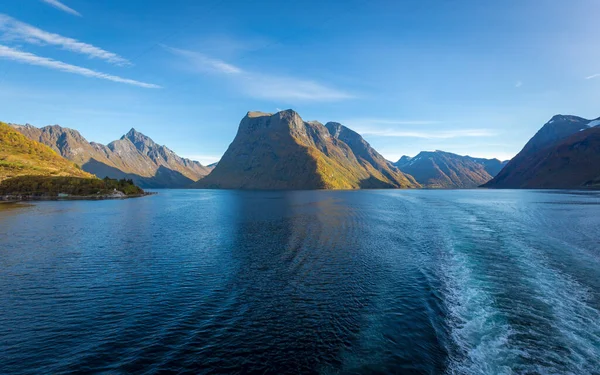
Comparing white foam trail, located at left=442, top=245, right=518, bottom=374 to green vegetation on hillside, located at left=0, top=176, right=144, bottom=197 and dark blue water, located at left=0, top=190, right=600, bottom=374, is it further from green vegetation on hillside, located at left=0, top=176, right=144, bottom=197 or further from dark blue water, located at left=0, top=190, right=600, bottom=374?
green vegetation on hillside, located at left=0, top=176, right=144, bottom=197

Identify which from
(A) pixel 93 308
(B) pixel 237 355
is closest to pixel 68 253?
(A) pixel 93 308

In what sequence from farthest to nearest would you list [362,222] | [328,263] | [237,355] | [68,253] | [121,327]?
[362,222] → [68,253] → [328,263] → [121,327] → [237,355]

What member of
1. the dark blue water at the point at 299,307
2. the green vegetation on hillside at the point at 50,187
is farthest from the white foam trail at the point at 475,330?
the green vegetation on hillside at the point at 50,187

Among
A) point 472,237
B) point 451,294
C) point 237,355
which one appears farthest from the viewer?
point 472,237

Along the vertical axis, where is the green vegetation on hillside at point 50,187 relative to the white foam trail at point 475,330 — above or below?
above

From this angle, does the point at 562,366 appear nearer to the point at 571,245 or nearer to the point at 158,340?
the point at 158,340

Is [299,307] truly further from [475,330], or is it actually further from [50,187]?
[50,187]

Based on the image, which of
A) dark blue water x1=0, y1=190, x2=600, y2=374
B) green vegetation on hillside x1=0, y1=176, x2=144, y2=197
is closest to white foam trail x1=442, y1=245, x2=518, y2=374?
dark blue water x1=0, y1=190, x2=600, y2=374

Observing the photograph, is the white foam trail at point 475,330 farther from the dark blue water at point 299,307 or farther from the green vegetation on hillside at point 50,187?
the green vegetation on hillside at point 50,187

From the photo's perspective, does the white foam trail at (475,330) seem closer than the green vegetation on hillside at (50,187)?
Yes
